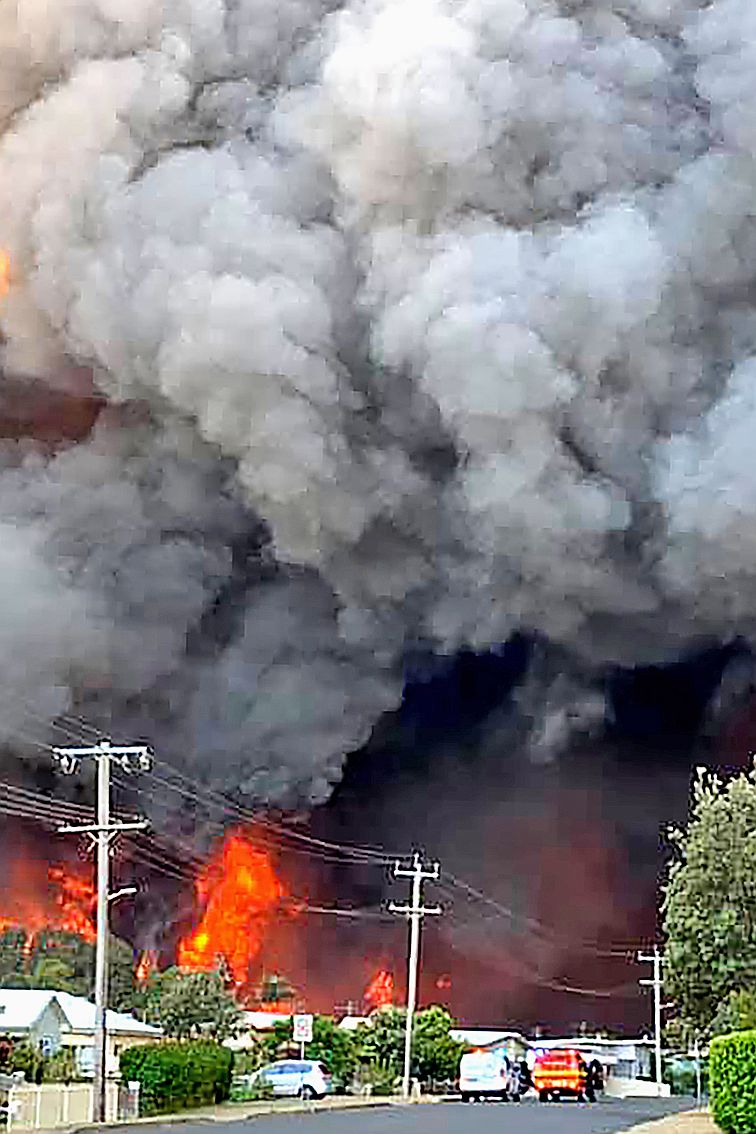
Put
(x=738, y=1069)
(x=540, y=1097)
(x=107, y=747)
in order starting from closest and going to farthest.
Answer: (x=738, y=1069), (x=107, y=747), (x=540, y=1097)

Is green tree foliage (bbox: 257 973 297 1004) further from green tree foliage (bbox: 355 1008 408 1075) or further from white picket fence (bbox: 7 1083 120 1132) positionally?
white picket fence (bbox: 7 1083 120 1132)

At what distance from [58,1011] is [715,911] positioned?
4119 centimetres

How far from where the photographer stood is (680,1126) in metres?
30.7

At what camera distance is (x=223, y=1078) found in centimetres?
4597

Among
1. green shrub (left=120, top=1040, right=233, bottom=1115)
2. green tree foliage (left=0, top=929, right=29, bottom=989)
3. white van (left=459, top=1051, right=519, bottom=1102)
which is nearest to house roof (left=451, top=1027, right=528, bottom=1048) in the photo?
green tree foliage (left=0, top=929, right=29, bottom=989)

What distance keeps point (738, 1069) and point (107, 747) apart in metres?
25.2

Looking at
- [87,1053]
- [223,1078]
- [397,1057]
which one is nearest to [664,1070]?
[397,1057]


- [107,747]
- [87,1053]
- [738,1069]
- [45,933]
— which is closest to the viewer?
[738,1069]

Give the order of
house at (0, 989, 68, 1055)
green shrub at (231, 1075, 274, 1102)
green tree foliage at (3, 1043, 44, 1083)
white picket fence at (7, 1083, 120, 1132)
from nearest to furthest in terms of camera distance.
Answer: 1. white picket fence at (7, 1083, 120, 1132)
2. green tree foliage at (3, 1043, 44, 1083)
3. green shrub at (231, 1075, 274, 1102)
4. house at (0, 989, 68, 1055)

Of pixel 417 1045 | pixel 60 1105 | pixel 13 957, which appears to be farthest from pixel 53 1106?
pixel 13 957

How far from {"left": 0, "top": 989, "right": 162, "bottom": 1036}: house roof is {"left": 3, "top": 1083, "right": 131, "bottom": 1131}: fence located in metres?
22.4

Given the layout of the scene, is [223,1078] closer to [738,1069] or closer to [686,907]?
[686,907]

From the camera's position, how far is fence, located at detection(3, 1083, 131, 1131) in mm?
36438

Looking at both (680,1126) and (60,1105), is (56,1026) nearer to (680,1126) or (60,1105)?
(60,1105)
